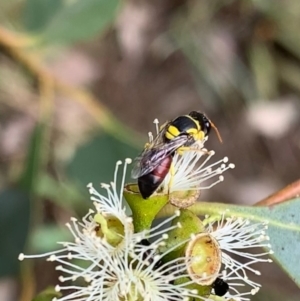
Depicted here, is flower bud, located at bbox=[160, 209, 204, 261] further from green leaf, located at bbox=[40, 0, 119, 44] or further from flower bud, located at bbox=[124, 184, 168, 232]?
green leaf, located at bbox=[40, 0, 119, 44]

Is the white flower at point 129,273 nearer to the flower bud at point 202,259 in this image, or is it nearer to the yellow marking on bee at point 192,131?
the flower bud at point 202,259

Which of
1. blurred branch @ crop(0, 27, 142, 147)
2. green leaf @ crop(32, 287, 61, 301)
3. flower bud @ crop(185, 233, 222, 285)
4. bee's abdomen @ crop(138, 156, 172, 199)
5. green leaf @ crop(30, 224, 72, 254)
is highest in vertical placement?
blurred branch @ crop(0, 27, 142, 147)

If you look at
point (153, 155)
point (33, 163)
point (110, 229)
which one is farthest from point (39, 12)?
point (110, 229)

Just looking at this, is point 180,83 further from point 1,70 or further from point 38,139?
point 38,139

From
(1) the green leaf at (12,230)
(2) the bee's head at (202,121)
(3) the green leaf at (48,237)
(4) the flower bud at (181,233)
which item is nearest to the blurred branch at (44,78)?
(1) the green leaf at (12,230)

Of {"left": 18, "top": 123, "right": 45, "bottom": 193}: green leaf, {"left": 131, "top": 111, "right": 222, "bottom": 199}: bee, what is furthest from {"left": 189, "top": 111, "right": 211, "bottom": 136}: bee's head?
{"left": 18, "top": 123, "right": 45, "bottom": 193}: green leaf

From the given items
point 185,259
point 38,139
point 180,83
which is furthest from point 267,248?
point 180,83
